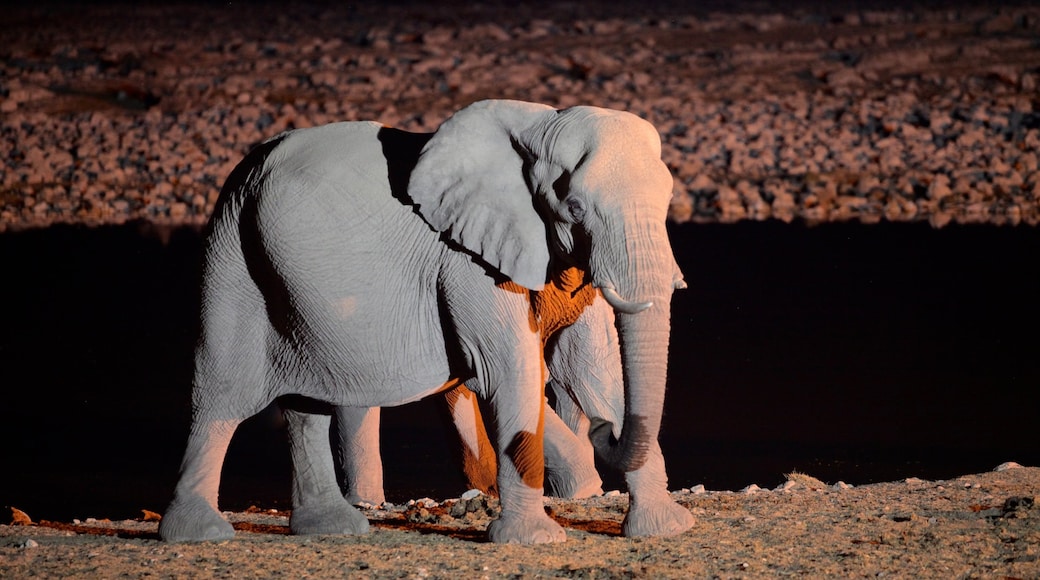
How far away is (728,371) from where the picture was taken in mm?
12250

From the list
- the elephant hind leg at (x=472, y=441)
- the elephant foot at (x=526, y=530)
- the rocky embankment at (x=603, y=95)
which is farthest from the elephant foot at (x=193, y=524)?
the rocky embankment at (x=603, y=95)

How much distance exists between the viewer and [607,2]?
123 ft

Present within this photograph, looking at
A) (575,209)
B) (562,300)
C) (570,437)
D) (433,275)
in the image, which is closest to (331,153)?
(433,275)

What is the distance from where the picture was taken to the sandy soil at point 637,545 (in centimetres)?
566

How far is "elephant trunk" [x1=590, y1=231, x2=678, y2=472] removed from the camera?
5.68m

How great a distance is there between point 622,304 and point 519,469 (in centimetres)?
87

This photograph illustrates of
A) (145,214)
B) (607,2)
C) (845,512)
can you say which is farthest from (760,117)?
(845,512)

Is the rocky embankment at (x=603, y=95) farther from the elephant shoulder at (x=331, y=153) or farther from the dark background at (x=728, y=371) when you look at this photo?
the elephant shoulder at (x=331, y=153)

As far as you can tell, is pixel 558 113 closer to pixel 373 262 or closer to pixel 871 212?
pixel 373 262

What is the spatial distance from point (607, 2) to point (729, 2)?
10.2 feet

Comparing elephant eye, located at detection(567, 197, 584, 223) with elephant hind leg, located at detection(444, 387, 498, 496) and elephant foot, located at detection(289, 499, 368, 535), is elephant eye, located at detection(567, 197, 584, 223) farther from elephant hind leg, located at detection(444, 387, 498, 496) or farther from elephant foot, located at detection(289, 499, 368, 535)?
elephant hind leg, located at detection(444, 387, 498, 496)

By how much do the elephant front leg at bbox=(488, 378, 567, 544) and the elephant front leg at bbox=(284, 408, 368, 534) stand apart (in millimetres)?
782

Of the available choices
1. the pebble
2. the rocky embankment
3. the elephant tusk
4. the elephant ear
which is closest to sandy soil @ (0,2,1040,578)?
the rocky embankment

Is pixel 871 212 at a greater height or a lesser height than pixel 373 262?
greater
